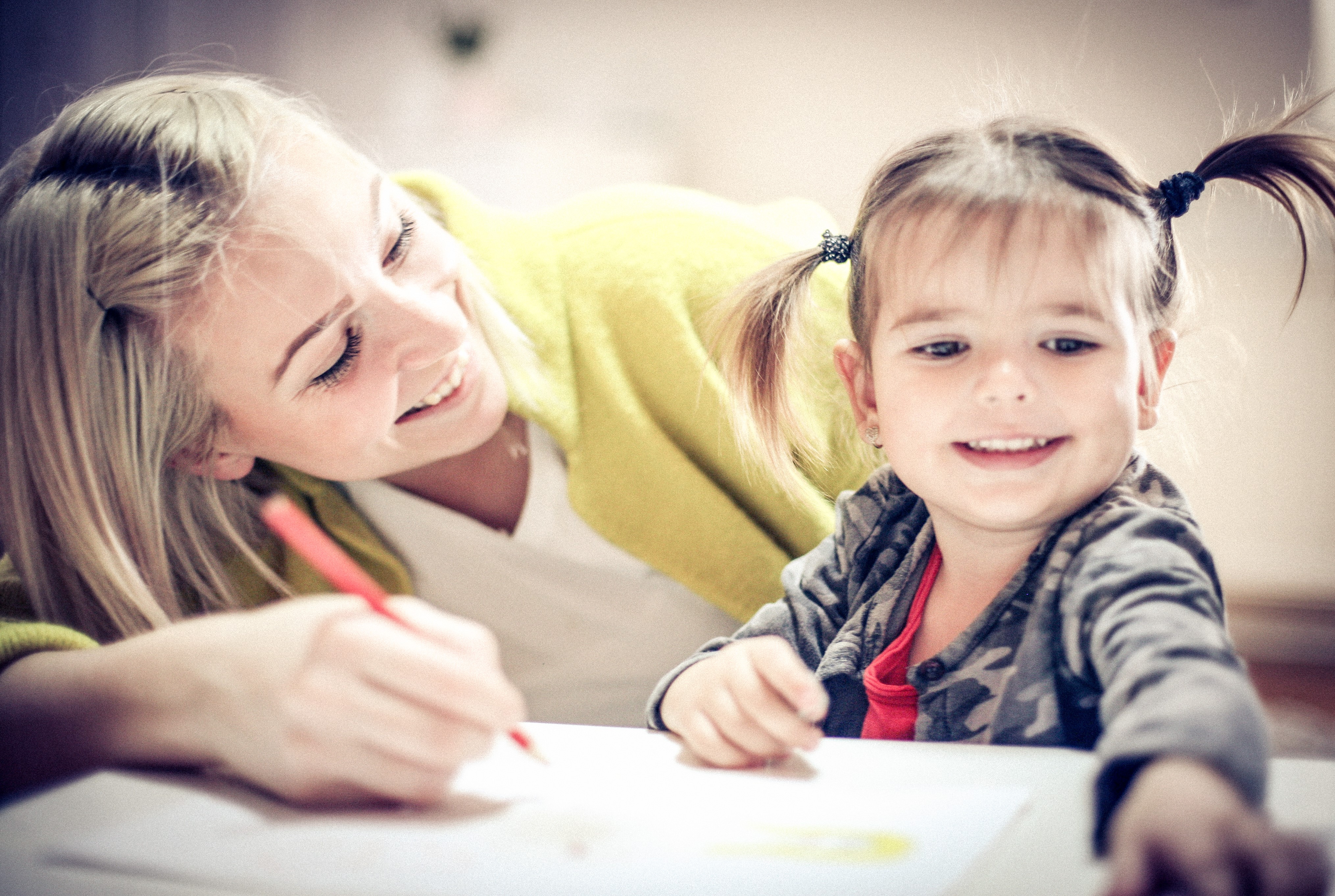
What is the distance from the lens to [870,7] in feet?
2.32

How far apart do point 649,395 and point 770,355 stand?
0.15m

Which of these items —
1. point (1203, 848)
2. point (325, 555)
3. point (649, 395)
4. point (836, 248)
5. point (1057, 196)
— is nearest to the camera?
point (1203, 848)

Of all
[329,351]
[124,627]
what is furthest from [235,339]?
[124,627]

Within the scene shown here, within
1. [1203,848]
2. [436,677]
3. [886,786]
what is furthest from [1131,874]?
[436,677]

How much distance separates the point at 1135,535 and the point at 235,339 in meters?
0.45

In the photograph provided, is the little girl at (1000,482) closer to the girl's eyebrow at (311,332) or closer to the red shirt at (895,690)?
the red shirt at (895,690)

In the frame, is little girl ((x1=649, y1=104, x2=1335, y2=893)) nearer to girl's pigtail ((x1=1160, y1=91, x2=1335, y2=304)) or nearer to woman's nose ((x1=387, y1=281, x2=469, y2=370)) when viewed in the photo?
girl's pigtail ((x1=1160, y1=91, x2=1335, y2=304))

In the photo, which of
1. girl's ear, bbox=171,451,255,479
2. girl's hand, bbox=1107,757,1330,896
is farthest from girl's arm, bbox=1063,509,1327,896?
girl's ear, bbox=171,451,255,479

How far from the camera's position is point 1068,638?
0.40 m

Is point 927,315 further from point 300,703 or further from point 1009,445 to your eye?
point 300,703

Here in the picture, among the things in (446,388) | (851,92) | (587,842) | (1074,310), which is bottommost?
(587,842)

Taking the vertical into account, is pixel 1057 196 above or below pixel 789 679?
above

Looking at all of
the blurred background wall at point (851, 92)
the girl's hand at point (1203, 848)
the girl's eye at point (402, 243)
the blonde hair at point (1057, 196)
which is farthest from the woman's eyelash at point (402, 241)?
the girl's hand at point (1203, 848)

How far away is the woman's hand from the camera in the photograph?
0.34m
